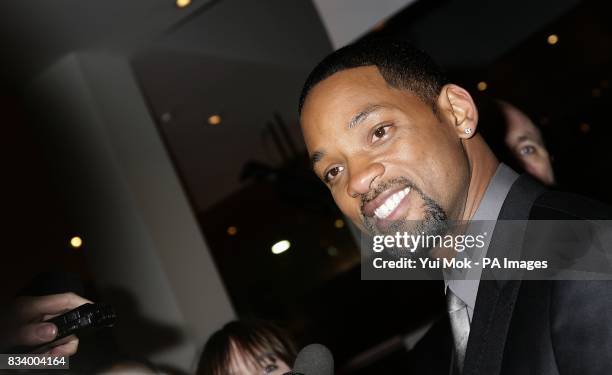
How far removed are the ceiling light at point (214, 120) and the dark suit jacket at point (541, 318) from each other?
4603mm

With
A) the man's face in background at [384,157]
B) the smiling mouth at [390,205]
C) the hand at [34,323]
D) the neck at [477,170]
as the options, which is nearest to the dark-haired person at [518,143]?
the neck at [477,170]

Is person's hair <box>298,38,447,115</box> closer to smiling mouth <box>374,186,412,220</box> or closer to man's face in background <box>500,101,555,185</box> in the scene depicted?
smiling mouth <box>374,186,412,220</box>

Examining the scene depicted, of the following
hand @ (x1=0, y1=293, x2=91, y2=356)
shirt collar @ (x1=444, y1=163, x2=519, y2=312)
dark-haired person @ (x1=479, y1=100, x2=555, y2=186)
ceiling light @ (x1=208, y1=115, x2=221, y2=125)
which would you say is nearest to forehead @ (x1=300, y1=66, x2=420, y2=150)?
shirt collar @ (x1=444, y1=163, x2=519, y2=312)

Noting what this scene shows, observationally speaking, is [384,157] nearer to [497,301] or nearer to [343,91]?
[343,91]

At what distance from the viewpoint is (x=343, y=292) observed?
5.64 metres

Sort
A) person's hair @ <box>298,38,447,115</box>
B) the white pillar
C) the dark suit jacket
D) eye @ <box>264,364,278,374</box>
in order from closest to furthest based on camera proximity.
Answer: the dark suit jacket
person's hair @ <box>298,38,447,115</box>
eye @ <box>264,364,278,374</box>
the white pillar

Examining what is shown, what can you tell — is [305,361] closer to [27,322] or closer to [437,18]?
[27,322]

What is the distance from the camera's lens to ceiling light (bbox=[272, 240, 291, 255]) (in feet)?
19.0

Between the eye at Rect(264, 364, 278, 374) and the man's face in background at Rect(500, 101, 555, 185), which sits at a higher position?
the man's face in background at Rect(500, 101, 555, 185)

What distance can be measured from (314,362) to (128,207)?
3.16m

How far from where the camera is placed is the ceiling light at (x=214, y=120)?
5660mm

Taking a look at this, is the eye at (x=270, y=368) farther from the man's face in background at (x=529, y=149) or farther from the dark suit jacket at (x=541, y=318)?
the man's face in background at (x=529, y=149)

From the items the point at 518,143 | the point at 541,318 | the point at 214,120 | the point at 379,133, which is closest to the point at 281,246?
the point at 214,120

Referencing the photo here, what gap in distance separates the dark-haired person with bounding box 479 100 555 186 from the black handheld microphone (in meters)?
1.55
